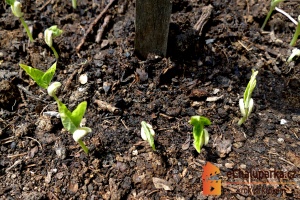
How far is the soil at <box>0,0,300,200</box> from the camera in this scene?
4.27 ft

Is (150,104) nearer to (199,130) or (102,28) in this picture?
(199,130)

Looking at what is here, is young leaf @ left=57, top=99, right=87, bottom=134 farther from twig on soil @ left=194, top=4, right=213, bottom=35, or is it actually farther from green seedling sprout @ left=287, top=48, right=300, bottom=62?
green seedling sprout @ left=287, top=48, right=300, bottom=62

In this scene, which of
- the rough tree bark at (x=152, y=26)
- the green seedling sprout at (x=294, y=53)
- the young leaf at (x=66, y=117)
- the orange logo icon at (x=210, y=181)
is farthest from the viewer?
the green seedling sprout at (x=294, y=53)

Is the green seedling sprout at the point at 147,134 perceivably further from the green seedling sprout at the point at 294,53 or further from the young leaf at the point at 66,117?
the green seedling sprout at the point at 294,53

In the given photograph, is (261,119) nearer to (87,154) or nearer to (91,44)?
(87,154)

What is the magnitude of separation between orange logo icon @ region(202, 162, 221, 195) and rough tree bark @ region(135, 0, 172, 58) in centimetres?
63

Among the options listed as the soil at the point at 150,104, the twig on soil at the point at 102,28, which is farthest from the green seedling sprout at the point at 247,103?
the twig on soil at the point at 102,28

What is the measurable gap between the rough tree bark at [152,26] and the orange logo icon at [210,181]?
2.07 ft

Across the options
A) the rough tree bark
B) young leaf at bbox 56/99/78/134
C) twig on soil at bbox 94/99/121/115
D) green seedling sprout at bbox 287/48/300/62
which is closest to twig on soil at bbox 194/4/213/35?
the rough tree bark

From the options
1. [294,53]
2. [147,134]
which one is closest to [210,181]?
[147,134]

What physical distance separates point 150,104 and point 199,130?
35cm

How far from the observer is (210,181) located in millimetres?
1285

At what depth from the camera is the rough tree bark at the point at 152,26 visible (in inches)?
53.6

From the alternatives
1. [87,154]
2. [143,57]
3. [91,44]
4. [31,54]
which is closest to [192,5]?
[143,57]
